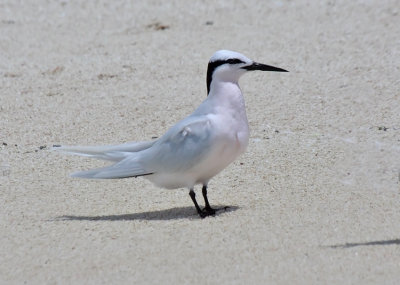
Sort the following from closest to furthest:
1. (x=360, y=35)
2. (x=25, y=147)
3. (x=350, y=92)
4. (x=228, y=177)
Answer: (x=228, y=177) < (x=25, y=147) < (x=350, y=92) < (x=360, y=35)

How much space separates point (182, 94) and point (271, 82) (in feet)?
2.78

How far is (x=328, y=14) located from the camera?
30.8ft

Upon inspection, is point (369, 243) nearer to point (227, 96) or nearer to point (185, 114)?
point (227, 96)

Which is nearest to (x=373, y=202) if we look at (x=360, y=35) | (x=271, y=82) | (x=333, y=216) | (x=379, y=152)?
(x=333, y=216)

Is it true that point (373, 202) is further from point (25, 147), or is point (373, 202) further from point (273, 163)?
point (25, 147)

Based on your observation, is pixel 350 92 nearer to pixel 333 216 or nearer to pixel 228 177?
pixel 228 177

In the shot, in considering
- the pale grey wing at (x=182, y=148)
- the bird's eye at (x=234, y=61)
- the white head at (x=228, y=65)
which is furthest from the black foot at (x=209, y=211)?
the bird's eye at (x=234, y=61)

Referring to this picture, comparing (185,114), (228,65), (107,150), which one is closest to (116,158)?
(107,150)

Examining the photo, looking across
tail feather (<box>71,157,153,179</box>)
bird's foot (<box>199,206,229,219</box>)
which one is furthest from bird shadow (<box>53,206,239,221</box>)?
tail feather (<box>71,157,153,179</box>)

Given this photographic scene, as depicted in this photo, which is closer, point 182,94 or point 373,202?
point 373,202

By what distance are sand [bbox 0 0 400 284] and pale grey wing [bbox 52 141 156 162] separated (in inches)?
12.0

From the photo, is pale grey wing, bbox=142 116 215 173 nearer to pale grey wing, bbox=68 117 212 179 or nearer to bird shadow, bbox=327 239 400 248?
pale grey wing, bbox=68 117 212 179

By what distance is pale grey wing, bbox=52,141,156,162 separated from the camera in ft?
16.9

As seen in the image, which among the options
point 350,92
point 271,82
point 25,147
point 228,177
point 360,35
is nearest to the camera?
point 228,177
